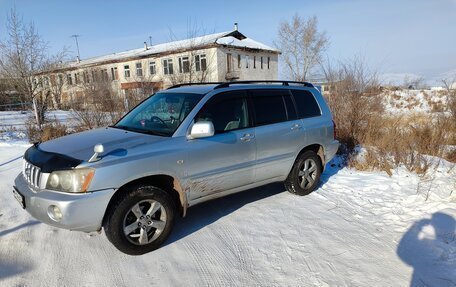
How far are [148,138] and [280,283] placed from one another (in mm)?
2080

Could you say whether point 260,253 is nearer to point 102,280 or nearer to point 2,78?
point 102,280

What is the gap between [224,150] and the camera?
3.98m

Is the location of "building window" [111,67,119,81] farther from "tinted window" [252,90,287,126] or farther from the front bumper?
the front bumper

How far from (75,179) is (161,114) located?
1.54 meters

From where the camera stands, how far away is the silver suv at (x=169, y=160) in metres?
3.08

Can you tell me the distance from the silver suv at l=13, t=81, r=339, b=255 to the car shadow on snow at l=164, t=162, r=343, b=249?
0.82 ft

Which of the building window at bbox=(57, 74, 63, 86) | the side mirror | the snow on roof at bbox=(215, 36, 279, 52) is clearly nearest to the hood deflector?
the side mirror

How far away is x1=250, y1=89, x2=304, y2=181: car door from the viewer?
446 centimetres

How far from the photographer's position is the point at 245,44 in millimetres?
34562

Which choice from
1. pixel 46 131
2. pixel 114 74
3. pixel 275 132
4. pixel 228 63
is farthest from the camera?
pixel 114 74

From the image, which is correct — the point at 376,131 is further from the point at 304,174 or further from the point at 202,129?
the point at 202,129

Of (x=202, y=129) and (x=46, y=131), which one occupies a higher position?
(x=202, y=129)

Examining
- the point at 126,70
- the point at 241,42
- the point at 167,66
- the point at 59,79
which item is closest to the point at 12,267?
the point at 59,79

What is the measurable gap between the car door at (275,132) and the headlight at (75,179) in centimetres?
223
